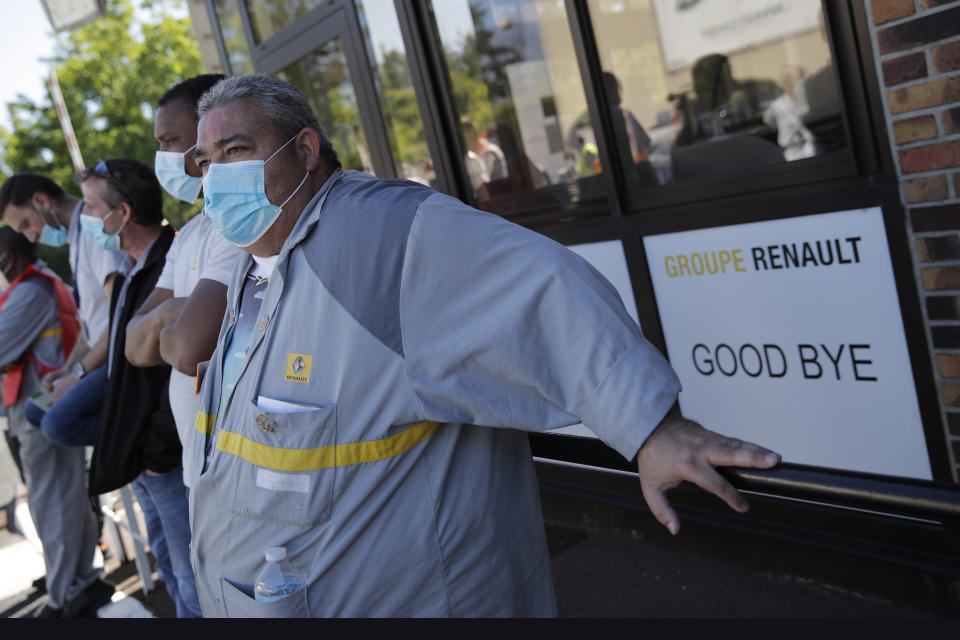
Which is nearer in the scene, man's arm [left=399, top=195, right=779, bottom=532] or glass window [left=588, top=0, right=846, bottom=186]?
man's arm [left=399, top=195, right=779, bottom=532]

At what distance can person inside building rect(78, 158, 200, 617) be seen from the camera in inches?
118

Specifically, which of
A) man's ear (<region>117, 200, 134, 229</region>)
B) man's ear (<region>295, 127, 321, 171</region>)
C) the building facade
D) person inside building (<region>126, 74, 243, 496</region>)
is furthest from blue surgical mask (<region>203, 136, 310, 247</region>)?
man's ear (<region>117, 200, 134, 229</region>)

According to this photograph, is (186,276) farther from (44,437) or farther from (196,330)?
(44,437)

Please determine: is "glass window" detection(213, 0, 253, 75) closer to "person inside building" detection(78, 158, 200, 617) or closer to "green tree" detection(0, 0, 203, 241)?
"person inside building" detection(78, 158, 200, 617)

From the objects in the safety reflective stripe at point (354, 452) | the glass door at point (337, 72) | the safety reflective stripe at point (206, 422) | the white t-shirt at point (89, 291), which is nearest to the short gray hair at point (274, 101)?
the safety reflective stripe at point (206, 422)

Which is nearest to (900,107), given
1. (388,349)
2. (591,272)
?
(591,272)

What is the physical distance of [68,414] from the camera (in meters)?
3.43

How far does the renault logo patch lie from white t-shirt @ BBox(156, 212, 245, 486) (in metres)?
0.98

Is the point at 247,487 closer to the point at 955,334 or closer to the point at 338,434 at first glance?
the point at 338,434

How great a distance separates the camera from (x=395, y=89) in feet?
16.8

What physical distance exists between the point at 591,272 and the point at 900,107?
1.76m

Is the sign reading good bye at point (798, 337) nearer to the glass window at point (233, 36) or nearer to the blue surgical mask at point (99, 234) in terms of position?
the blue surgical mask at point (99, 234)

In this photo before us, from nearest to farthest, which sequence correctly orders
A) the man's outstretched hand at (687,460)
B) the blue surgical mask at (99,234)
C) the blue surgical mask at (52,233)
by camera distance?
the man's outstretched hand at (687,460) → the blue surgical mask at (99,234) → the blue surgical mask at (52,233)

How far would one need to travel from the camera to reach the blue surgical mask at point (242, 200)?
197 cm
